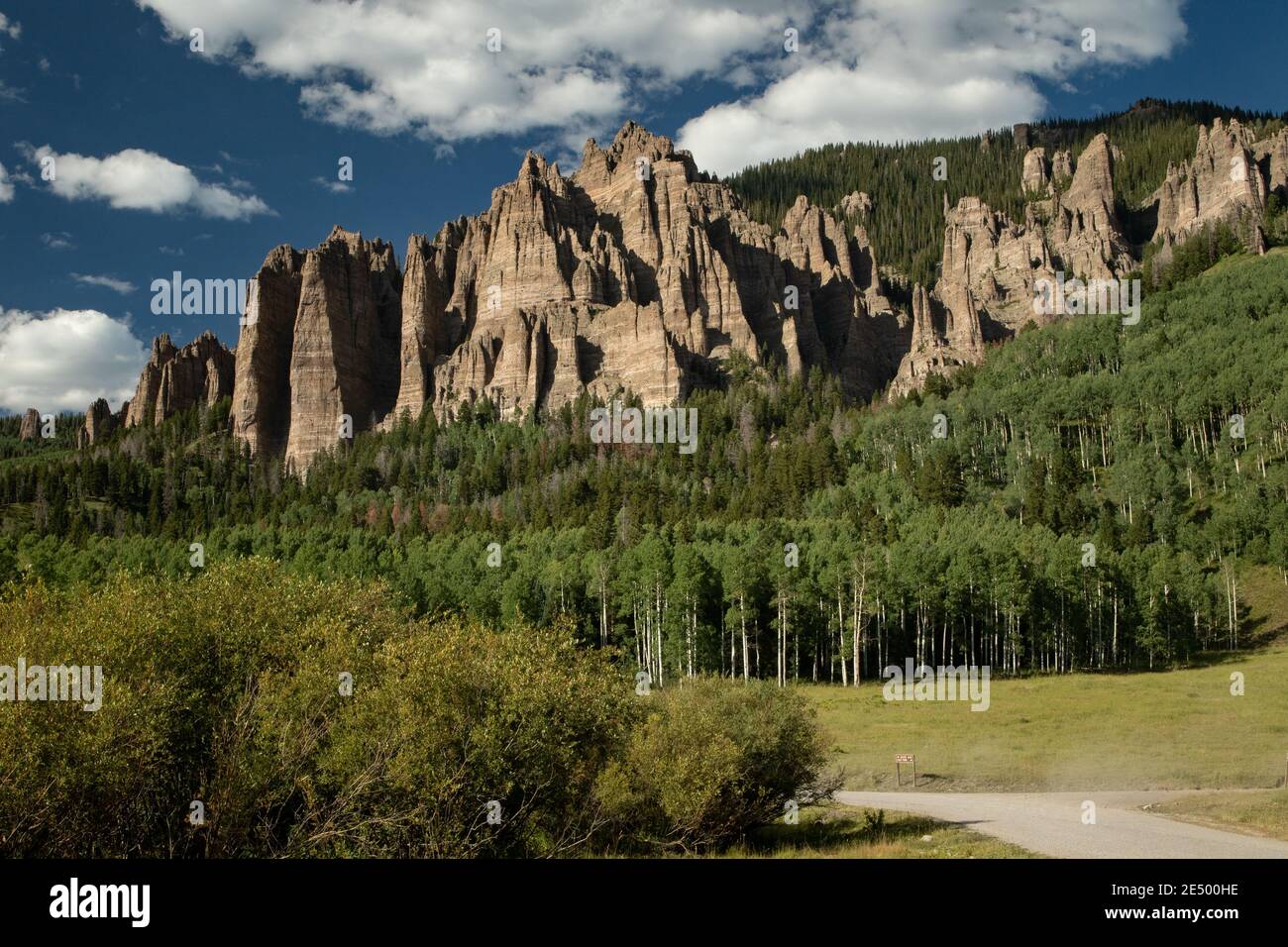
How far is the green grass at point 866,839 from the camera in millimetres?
24688

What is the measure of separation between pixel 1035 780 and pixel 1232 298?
412ft

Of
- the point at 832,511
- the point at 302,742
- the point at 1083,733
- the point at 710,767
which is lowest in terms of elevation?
the point at 1083,733

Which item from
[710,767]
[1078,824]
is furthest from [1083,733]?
[710,767]

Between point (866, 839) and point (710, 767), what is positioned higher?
point (710, 767)

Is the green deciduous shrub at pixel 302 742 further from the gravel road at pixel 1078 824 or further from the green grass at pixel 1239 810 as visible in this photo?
the green grass at pixel 1239 810

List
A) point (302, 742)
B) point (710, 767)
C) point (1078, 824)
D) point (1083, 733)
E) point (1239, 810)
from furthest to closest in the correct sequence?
1. point (1083, 733)
2. point (1239, 810)
3. point (1078, 824)
4. point (710, 767)
5. point (302, 742)

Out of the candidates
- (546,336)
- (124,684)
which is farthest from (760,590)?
(546,336)

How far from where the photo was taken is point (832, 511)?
10425 centimetres

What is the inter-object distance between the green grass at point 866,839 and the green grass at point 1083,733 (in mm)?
3353

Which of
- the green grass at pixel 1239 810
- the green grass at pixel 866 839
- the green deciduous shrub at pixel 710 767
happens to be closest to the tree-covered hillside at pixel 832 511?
the green deciduous shrub at pixel 710 767

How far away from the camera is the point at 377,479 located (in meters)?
166

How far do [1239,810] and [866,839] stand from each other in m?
12.5

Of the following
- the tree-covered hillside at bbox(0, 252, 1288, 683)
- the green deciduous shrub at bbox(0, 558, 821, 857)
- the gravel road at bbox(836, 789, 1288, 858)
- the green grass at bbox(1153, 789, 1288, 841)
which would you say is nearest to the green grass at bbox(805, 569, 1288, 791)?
the gravel road at bbox(836, 789, 1288, 858)

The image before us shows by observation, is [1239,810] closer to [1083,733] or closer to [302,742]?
[1083,733]
